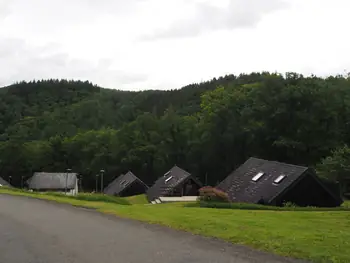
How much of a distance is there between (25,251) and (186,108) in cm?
10821

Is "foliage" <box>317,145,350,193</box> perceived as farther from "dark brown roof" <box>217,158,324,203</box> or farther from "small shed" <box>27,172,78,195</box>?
"small shed" <box>27,172,78,195</box>

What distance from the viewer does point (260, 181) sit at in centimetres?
3247

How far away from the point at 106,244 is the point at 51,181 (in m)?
81.7

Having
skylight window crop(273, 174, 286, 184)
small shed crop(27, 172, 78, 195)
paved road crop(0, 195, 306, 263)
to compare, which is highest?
skylight window crop(273, 174, 286, 184)

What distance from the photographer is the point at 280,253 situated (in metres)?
9.55

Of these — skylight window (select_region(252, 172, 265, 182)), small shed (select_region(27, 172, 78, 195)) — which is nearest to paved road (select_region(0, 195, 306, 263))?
skylight window (select_region(252, 172, 265, 182))

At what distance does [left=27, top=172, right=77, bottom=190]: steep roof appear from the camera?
88.1m

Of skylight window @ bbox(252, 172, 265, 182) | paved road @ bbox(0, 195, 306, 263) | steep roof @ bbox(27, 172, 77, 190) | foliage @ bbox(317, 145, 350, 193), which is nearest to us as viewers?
paved road @ bbox(0, 195, 306, 263)

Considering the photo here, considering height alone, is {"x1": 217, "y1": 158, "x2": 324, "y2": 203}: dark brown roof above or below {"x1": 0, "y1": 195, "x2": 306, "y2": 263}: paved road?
above

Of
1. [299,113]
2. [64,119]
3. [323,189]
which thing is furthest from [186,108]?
[323,189]

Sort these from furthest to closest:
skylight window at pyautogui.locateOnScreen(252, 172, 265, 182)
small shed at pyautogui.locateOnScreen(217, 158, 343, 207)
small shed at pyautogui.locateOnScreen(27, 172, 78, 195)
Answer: small shed at pyautogui.locateOnScreen(27, 172, 78, 195), skylight window at pyautogui.locateOnScreen(252, 172, 265, 182), small shed at pyautogui.locateOnScreen(217, 158, 343, 207)

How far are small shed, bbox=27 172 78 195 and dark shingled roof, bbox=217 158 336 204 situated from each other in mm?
A: 56857

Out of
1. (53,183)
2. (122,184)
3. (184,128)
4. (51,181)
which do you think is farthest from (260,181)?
(51,181)

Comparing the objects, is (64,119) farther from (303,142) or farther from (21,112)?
(303,142)
